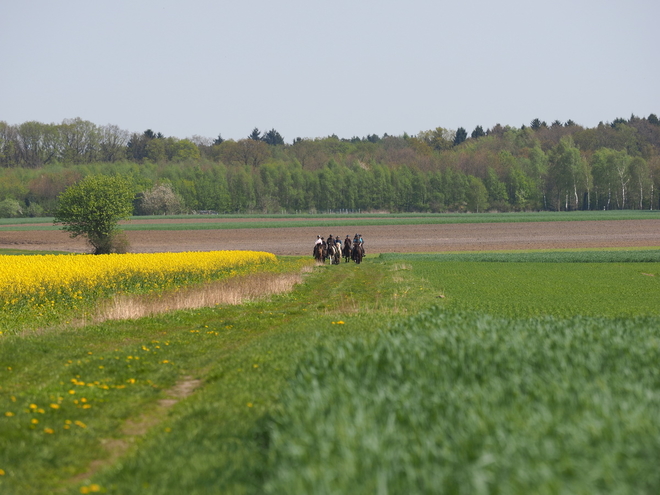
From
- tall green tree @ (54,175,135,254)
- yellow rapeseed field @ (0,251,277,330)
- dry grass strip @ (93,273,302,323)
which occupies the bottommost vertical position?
dry grass strip @ (93,273,302,323)

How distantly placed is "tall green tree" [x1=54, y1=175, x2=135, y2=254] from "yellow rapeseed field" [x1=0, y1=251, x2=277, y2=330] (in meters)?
24.9

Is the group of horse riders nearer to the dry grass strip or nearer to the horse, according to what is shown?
the horse

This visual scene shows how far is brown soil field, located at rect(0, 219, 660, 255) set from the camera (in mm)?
70812

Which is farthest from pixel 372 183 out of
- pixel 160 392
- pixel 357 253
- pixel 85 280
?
pixel 160 392

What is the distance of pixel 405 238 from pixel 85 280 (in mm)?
58661

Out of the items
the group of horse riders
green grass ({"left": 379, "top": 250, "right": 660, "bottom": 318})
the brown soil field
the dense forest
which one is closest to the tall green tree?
the brown soil field

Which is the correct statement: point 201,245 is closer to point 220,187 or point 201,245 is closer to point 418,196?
point 220,187

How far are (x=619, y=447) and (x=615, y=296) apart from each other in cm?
2385

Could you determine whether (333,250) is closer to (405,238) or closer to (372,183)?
(405,238)

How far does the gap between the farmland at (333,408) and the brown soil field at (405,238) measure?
50069 millimetres

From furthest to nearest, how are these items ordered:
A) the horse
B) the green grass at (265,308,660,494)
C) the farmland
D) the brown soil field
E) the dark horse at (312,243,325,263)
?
1. the brown soil field
2. the dark horse at (312,243,325,263)
3. the horse
4. the farmland
5. the green grass at (265,308,660,494)

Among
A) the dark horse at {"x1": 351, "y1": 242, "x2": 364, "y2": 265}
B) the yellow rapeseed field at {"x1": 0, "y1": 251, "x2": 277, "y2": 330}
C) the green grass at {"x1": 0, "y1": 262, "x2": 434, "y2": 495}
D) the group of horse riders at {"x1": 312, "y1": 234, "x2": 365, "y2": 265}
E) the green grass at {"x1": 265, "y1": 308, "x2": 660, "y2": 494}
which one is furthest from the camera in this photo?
the dark horse at {"x1": 351, "y1": 242, "x2": 364, "y2": 265}

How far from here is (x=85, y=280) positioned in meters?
26.1

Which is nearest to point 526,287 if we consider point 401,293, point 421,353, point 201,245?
point 401,293
